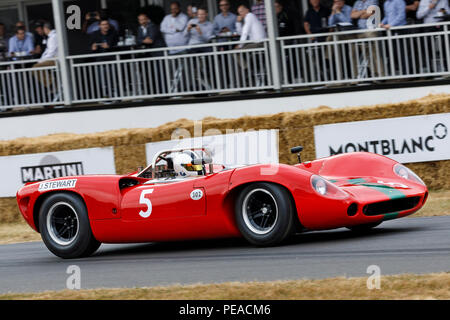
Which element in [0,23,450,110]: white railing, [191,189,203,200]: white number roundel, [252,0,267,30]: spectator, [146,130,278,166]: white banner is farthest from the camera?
[252,0,267,30]: spectator

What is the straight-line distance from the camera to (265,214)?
A: 22.9 feet

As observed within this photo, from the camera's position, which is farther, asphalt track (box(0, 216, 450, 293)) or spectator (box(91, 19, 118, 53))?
spectator (box(91, 19, 118, 53))

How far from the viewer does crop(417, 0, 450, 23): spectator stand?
1288 centimetres

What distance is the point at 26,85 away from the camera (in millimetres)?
15664

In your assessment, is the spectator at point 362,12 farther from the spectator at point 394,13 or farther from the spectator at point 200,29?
the spectator at point 200,29

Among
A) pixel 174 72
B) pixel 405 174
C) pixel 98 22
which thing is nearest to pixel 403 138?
pixel 405 174

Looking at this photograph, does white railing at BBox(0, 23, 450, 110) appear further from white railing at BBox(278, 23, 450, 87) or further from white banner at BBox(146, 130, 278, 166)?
white banner at BBox(146, 130, 278, 166)

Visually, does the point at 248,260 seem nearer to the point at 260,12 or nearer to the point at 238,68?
the point at 238,68

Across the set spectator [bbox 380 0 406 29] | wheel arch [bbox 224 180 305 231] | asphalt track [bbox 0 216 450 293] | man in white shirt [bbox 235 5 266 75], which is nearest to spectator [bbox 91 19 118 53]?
man in white shirt [bbox 235 5 266 75]

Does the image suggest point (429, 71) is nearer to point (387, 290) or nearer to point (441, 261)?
point (441, 261)

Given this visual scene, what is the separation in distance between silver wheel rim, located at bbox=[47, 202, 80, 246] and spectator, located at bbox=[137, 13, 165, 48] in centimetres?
732

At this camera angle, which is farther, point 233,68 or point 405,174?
point 233,68

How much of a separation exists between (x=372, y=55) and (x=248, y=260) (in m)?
7.76

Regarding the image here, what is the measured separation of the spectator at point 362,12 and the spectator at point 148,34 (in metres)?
3.68
